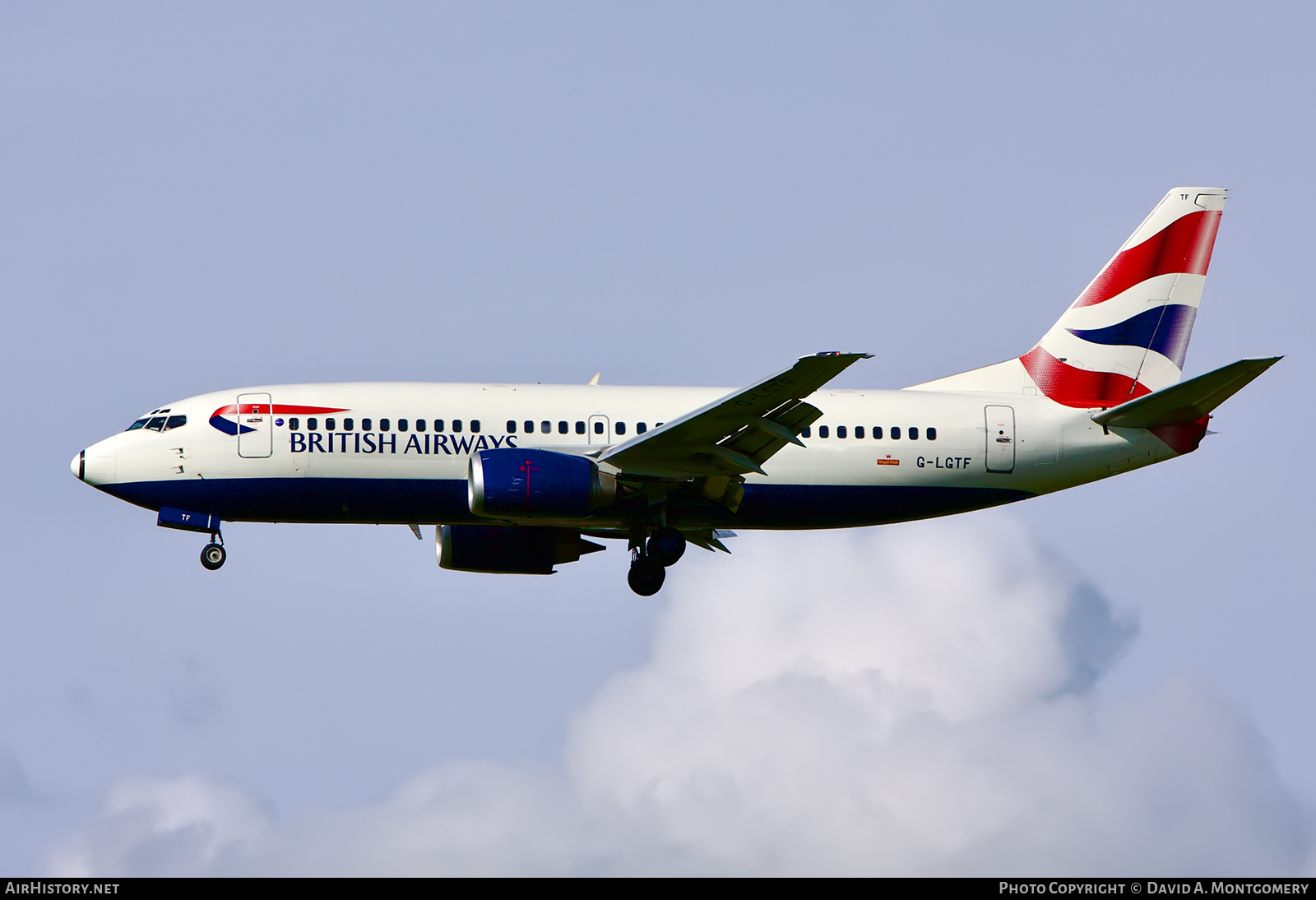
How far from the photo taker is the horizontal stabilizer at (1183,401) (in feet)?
126

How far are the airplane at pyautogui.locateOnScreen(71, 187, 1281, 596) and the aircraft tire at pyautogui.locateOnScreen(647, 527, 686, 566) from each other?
4 cm

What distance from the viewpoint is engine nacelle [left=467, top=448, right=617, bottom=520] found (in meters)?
37.6

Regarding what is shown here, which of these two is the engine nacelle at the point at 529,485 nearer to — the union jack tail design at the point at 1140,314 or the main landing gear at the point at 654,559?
the main landing gear at the point at 654,559

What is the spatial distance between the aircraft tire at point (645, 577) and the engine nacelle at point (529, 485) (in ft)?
13.7

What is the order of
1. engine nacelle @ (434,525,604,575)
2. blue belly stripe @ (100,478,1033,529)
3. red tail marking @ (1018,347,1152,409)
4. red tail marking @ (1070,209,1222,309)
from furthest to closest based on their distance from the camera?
red tail marking @ (1070,209,1222,309)
engine nacelle @ (434,525,604,575)
red tail marking @ (1018,347,1152,409)
blue belly stripe @ (100,478,1033,529)

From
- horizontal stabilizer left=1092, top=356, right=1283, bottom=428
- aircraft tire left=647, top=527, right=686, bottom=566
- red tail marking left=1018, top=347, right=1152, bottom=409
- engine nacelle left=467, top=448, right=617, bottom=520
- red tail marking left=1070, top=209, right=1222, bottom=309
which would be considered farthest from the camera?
red tail marking left=1070, top=209, right=1222, bottom=309

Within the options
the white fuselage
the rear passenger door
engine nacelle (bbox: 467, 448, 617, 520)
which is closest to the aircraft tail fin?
the white fuselage

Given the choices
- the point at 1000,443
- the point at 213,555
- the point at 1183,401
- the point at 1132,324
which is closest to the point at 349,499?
the point at 213,555

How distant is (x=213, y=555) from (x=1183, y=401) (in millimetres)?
21775

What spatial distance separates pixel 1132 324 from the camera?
44531 mm

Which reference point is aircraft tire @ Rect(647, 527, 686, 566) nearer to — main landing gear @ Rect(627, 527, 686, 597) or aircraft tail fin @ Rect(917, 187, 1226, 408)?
main landing gear @ Rect(627, 527, 686, 597)

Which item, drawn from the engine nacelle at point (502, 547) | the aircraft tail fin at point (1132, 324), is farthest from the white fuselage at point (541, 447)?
the engine nacelle at point (502, 547)
